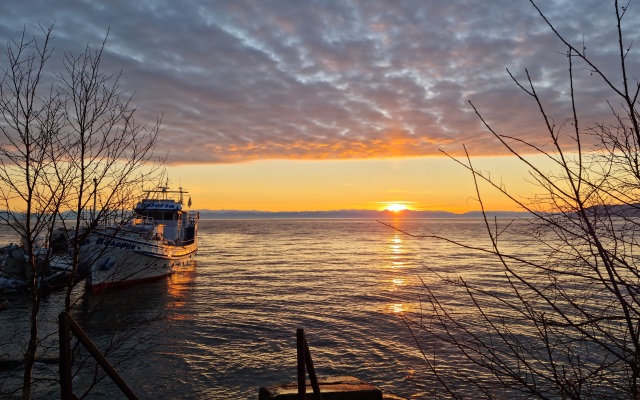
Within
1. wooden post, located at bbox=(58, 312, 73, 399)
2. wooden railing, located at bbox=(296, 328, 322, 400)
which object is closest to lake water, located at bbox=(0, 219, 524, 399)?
wooden railing, located at bbox=(296, 328, 322, 400)

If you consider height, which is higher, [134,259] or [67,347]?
[67,347]

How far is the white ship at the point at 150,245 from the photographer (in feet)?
89.5

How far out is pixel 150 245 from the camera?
99.5ft

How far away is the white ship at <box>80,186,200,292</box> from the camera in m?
27.3

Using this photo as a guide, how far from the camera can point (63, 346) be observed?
3.36 meters

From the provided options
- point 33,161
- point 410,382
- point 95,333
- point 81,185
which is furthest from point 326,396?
point 95,333

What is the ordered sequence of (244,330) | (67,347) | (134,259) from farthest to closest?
(134,259) < (244,330) < (67,347)

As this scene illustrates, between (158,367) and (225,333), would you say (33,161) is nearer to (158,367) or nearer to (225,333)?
(158,367)

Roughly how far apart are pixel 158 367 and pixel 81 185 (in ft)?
32.1

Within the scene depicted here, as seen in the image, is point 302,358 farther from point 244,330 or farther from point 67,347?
point 244,330

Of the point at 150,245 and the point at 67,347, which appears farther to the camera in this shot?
the point at 150,245

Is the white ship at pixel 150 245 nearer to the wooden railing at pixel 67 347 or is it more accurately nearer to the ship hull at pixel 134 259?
the ship hull at pixel 134 259

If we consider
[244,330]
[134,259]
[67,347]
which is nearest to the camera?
[67,347]

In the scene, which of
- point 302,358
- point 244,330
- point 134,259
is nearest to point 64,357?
point 302,358
